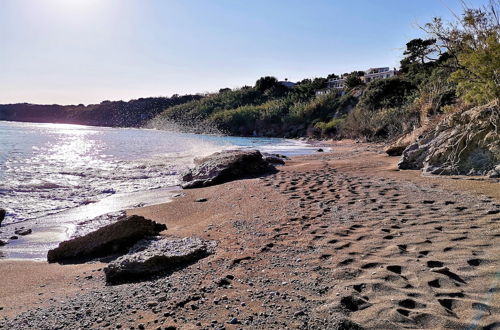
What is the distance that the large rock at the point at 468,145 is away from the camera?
7527 millimetres

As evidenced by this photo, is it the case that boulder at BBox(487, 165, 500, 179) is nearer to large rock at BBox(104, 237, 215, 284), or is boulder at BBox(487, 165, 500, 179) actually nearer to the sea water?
large rock at BBox(104, 237, 215, 284)

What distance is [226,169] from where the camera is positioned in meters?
11.0

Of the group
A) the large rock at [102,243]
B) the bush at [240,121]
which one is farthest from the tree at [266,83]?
the large rock at [102,243]

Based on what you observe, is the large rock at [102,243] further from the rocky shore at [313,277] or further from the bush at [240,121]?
the bush at [240,121]

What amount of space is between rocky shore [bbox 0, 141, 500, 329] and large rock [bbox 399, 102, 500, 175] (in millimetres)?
1432

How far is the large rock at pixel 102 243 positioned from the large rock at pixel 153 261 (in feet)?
2.60

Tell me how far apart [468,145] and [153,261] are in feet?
Result: 22.7

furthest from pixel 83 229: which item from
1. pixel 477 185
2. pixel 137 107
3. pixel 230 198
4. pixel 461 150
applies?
pixel 137 107

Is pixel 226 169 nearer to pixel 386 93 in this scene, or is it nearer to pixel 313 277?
pixel 313 277

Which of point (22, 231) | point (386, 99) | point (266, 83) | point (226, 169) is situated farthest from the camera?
point (266, 83)

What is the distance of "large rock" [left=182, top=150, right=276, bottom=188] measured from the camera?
422 inches

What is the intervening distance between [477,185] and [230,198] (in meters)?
4.60

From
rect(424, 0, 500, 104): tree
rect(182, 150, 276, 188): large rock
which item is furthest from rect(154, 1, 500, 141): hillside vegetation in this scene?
rect(182, 150, 276, 188): large rock

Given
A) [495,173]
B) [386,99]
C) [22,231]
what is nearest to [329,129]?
[386,99]
